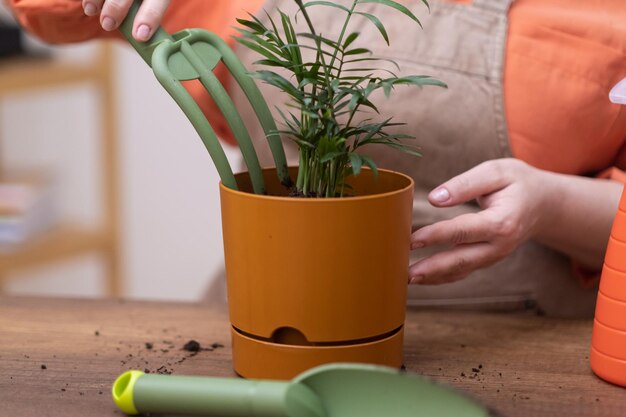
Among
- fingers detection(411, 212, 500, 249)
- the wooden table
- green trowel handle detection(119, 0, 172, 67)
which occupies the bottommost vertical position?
the wooden table

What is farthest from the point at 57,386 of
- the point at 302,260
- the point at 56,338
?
the point at 302,260

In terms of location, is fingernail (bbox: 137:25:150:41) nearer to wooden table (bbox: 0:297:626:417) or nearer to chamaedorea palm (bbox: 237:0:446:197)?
chamaedorea palm (bbox: 237:0:446:197)

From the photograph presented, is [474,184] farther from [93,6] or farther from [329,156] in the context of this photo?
[93,6]

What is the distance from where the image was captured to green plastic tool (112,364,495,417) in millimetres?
542

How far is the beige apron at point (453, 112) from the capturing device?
883mm

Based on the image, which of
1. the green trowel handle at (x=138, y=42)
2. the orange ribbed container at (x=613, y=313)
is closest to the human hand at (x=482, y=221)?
the orange ribbed container at (x=613, y=313)

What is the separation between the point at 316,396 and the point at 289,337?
3.2 inches

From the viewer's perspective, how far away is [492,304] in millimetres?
929

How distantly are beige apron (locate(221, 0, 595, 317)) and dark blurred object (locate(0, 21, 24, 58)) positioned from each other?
1163mm

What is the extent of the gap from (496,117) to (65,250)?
141 cm

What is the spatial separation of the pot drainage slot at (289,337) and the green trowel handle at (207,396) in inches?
2.9

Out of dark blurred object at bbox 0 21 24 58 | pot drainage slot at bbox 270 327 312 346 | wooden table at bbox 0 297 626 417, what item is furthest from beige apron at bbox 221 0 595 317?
dark blurred object at bbox 0 21 24 58

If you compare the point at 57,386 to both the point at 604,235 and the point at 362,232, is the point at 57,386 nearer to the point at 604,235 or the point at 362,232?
the point at 362,232

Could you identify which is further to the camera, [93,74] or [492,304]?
[93,74]
